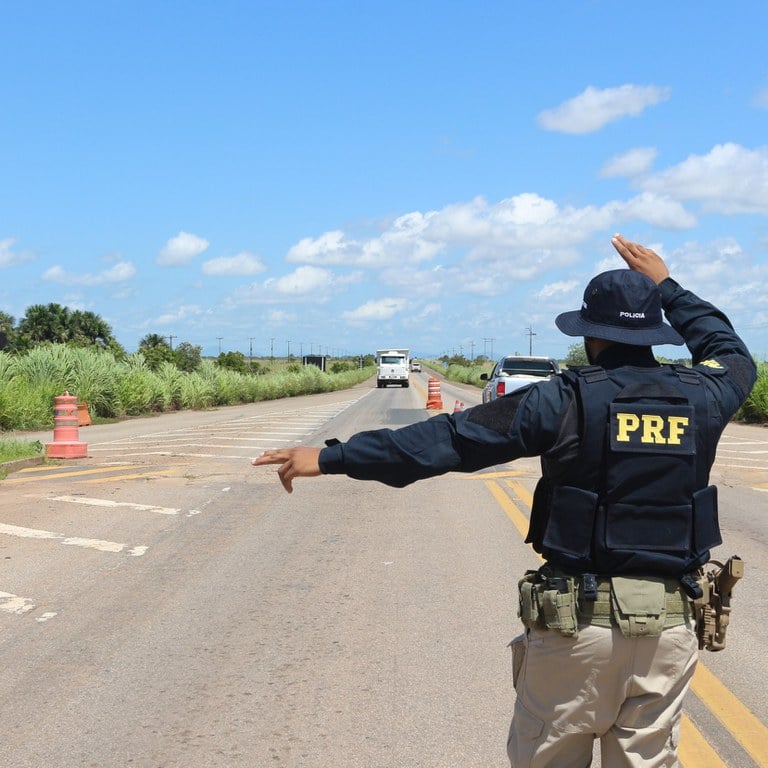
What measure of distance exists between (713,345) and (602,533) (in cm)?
91

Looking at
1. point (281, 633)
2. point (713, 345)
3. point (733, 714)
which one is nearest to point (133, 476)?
point (281, 633)

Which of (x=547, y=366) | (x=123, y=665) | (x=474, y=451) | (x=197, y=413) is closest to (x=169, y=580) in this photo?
(x=123, y=665)

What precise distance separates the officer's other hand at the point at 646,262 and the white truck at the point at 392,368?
225 ft

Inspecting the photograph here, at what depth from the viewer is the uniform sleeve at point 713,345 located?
312 centimetres

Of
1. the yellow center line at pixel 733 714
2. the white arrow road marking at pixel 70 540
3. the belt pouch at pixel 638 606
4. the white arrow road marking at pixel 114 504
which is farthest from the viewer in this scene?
the white arrow road marking at pixel 114 504

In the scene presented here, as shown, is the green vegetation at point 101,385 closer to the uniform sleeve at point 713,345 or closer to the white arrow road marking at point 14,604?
the white arrow road marking at point 14,604

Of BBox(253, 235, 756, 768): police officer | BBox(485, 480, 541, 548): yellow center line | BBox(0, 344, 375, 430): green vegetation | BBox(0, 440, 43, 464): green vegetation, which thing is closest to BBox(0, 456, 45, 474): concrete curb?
BBox(0, 440, 43, 464): green vegetation

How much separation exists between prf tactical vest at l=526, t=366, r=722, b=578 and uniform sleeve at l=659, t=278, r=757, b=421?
243 millimetres

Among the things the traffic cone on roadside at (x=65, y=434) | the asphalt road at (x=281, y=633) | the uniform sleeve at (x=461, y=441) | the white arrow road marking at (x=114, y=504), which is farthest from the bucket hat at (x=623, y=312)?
the traffic cone on roadside at (x=65, y=434)

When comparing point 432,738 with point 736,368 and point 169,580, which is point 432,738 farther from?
point 169,580

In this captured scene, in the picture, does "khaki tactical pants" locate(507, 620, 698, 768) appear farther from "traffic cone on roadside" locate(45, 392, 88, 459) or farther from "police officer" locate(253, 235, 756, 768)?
"traffic cone on roadside" locate(45, 392, 88, 459)

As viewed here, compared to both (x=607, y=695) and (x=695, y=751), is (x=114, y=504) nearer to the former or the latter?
(x=695, y=751)

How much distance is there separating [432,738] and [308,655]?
56.9 inches

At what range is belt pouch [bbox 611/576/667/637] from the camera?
9.12 ft
